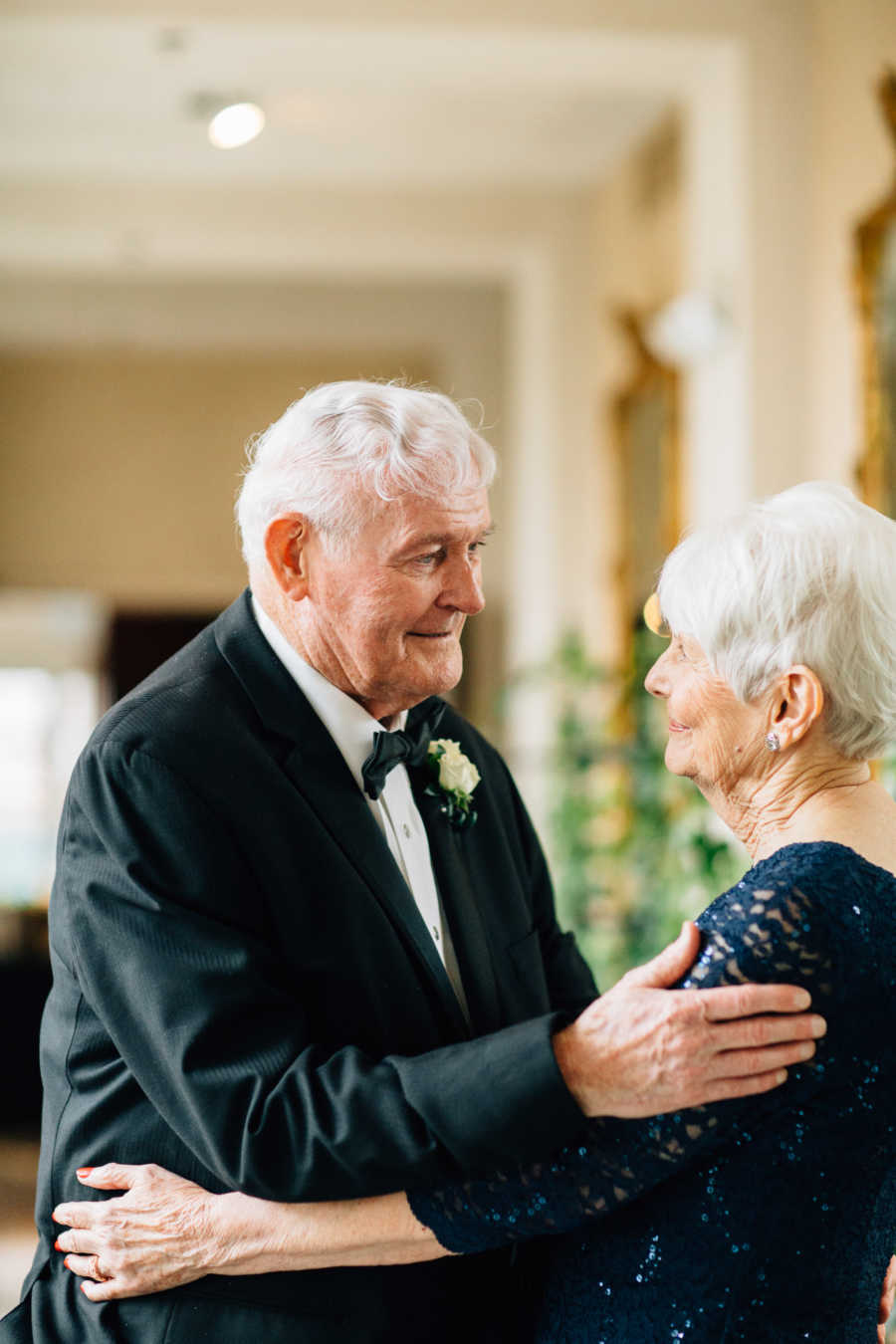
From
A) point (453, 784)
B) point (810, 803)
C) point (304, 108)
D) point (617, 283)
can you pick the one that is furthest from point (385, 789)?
point (617, 283)

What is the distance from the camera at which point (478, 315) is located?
8164 millimetres

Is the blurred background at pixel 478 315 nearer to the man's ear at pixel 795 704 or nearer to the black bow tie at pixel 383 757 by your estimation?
the black bow tie at pixel 383 757

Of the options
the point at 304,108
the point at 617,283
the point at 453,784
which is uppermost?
the point at 304,108

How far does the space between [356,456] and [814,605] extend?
0.53 meters

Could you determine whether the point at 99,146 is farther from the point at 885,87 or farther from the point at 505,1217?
the point at 505,1217

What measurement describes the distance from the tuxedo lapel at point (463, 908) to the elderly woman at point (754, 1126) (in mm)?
287

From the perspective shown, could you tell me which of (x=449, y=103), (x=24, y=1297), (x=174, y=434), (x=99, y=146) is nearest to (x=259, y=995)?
(x=24, y=1297)

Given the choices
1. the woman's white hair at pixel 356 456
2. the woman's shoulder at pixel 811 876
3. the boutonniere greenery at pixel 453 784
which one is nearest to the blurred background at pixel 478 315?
the woman's white hair at pixel 356 456

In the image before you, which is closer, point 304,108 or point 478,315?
point 304,108

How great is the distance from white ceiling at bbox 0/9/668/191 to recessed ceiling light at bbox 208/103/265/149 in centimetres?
11

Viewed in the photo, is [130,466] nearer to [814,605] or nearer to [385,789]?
[385,789]

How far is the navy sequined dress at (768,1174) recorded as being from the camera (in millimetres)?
1363

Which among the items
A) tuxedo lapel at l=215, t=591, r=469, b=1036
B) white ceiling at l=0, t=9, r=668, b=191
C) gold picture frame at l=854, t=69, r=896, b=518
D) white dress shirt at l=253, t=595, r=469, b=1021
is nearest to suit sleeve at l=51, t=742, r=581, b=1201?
tuxedo lapel at l=215, t=591, r=469, b=1036

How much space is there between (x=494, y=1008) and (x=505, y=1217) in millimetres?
351
